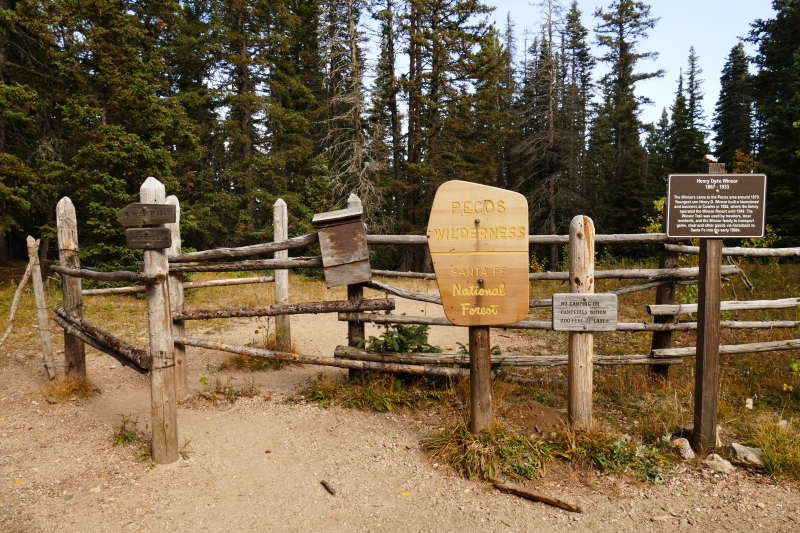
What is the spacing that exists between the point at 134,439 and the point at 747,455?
511 centimetres

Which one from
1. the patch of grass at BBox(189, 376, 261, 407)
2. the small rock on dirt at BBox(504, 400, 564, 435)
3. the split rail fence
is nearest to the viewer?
the small rock on dirt at BBox(504, 400, 564, 435)

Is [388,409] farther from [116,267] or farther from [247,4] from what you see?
[247,4]

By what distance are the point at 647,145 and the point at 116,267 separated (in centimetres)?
4484

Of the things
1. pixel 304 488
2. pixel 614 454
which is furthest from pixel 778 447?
pixel 304 488

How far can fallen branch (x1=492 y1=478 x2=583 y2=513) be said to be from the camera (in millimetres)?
2961

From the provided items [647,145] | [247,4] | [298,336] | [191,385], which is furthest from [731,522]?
[647,145]

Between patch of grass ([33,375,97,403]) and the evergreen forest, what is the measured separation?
585 cm

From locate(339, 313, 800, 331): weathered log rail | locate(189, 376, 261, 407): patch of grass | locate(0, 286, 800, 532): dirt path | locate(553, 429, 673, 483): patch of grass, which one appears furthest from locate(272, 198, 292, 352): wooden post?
locate(553, 429, 673, 483): patch of grass

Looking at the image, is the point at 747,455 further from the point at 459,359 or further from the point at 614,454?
the point at 459,359

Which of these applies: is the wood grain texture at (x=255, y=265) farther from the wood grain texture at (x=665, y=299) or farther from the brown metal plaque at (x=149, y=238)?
the wood grain texture at (x=665, y=299)

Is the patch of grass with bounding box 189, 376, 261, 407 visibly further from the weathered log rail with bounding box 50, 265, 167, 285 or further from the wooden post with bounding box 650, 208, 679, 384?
the wooden post with bounding box 650, 208, 679, 384

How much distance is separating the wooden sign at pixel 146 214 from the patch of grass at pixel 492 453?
9.34ft

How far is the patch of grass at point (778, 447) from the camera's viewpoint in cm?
318

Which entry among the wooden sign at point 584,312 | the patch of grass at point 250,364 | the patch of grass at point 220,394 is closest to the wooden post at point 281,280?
the patch of grass at point 250,364
